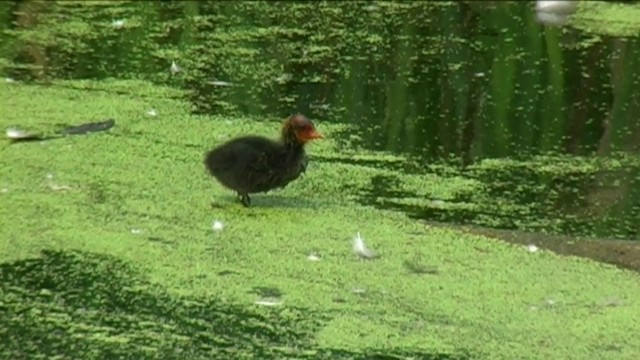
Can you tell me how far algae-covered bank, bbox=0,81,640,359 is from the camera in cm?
427

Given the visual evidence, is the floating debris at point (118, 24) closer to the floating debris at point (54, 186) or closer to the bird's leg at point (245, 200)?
the floating debris at point (54, 186)

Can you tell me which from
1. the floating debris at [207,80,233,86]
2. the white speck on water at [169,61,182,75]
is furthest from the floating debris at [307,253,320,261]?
the white speck on water at [169,61,182,75]

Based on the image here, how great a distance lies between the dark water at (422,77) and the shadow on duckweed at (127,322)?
114 centimetres

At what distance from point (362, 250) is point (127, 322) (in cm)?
92

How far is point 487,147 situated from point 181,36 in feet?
7.15

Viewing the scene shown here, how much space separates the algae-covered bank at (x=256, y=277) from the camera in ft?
14.0

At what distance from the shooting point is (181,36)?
26.0ft

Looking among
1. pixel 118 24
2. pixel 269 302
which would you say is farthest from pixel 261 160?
pixel 118 24

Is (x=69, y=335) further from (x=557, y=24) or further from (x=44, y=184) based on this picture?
(x=557, y=24)

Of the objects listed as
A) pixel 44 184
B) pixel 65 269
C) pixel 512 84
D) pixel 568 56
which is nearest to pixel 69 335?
pixel 65 269

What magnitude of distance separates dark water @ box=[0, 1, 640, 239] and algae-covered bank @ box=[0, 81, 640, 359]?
1.26 ft

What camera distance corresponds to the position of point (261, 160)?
17.6 feet

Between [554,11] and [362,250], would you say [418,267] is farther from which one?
[554,11]

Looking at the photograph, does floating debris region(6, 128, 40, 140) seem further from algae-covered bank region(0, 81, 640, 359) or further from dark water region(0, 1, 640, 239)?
dark water region(0, 1, 640, 239)
